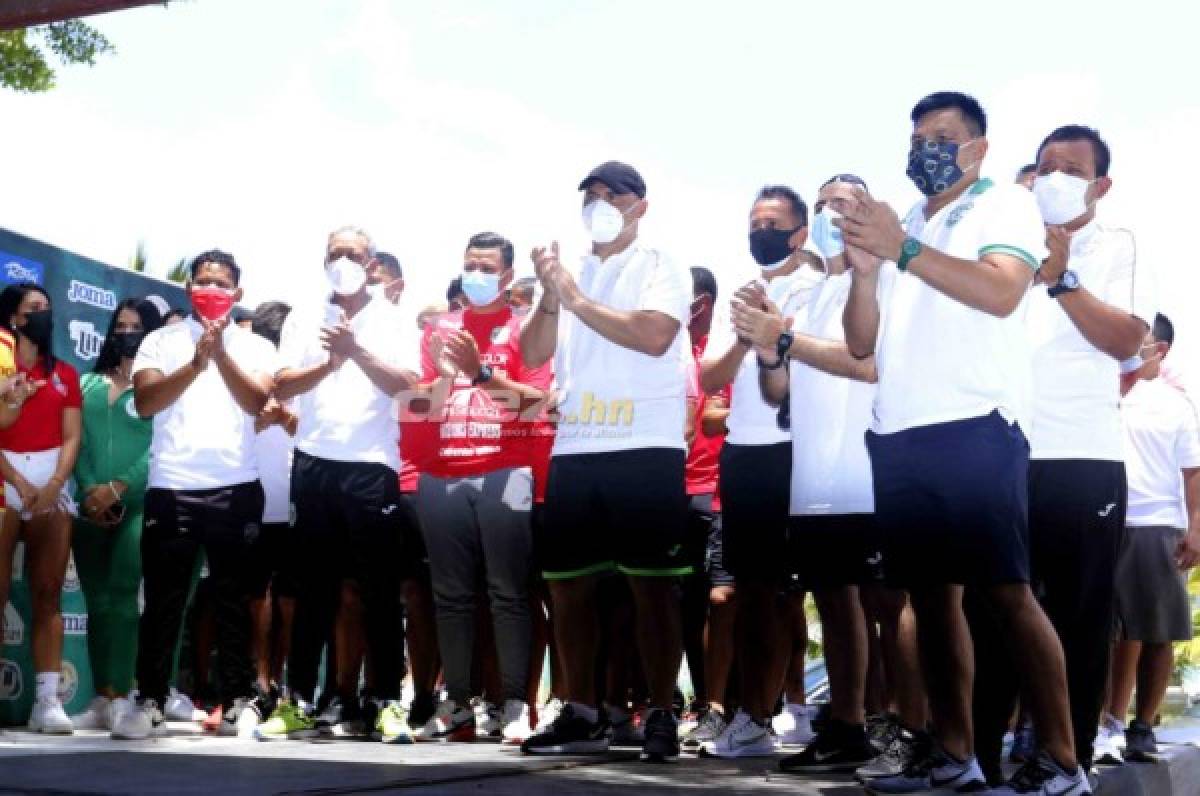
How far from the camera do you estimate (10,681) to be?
7.18 meters

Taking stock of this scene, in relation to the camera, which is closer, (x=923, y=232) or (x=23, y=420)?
(x=923, y=232)

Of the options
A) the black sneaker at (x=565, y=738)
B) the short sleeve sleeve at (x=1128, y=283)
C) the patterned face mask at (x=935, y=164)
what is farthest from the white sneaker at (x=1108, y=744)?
the patterned face mask at (x=935, y=164)

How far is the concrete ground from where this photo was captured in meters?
4.15

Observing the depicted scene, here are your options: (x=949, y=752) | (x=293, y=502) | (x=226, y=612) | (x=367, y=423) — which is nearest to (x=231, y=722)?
(x=226, y=612)

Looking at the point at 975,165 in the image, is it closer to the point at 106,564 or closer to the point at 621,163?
the point at 621,163

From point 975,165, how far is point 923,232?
26cm

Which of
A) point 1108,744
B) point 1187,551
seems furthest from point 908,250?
point 1187,551

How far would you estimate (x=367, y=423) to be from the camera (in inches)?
264

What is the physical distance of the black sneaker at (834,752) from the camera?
5.18m

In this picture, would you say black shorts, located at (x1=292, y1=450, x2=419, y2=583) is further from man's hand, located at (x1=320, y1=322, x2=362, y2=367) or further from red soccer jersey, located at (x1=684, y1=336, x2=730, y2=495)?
red soccer jersey, located at (x1=684, y1=336, x2=730, y2=495)

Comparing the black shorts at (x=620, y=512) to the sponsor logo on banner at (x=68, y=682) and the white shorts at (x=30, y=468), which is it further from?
the sponsor logo on banner at (x=68, y=682)

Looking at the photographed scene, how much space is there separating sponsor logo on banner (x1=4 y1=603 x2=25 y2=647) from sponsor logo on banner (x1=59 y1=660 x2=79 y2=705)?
1.25 feet

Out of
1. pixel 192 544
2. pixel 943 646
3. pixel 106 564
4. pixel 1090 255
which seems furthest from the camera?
pixel 106 564

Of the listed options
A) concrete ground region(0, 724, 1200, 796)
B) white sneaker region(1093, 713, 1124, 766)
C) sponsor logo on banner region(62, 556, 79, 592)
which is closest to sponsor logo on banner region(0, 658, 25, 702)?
sponsor logo on banner region(62, 556, 79, 592)
